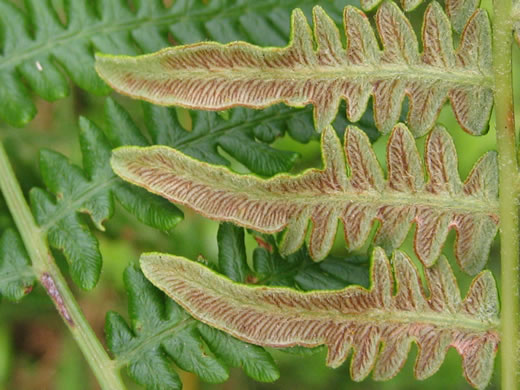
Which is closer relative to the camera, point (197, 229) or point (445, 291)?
point (445, 291)

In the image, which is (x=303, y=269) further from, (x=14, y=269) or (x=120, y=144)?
(x=14, y=269)

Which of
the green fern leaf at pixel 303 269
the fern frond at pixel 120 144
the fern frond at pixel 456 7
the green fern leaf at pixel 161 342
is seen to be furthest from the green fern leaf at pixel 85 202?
the fern frond at pixel 456 7

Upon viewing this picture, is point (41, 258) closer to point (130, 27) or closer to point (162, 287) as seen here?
point (162, 287)

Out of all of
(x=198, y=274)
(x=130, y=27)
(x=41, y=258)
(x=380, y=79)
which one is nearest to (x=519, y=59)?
(x=380, y=79)

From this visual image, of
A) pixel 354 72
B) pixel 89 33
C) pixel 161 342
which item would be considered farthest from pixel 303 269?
pixel 89 33

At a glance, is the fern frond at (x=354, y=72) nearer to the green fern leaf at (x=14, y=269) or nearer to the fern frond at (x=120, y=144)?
the fern frond at (x=120, y=144)

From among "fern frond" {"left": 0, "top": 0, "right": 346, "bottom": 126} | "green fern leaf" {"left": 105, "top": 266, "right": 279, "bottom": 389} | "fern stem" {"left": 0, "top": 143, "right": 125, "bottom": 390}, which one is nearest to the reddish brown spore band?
"fern stem" {"left": 0, "top": 143, "right": 125, "bottom": 390}
